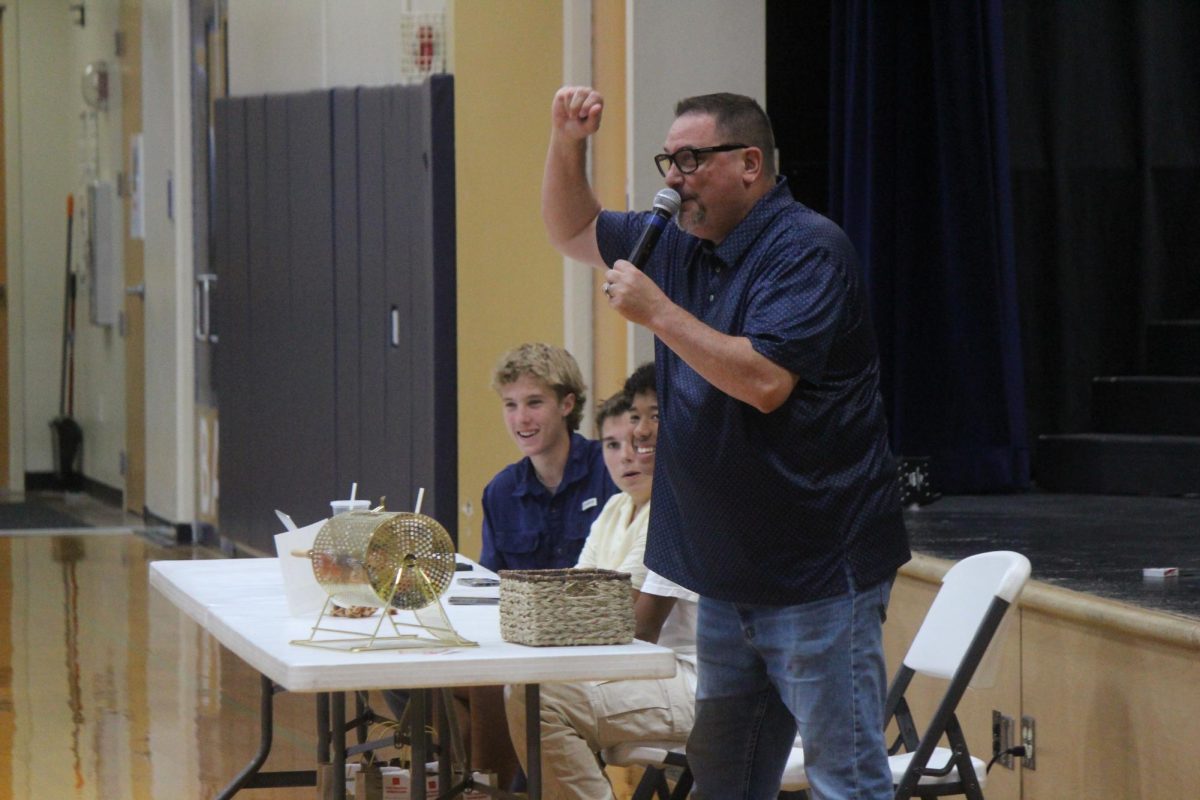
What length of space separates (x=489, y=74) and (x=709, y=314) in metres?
3.20

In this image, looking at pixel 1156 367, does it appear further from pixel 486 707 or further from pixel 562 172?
pixel 562 172

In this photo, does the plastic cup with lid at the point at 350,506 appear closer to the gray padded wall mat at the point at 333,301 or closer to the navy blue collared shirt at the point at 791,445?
the navy blue collared shirt at the point at 791,445

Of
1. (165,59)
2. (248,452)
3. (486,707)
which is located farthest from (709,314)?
(165,59)

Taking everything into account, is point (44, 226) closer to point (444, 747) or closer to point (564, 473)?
point (564, 473)

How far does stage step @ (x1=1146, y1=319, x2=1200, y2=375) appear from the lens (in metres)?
6.40

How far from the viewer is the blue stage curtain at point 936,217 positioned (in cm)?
566

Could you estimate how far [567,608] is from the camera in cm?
245

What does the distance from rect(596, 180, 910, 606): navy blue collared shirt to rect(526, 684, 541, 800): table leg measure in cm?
28

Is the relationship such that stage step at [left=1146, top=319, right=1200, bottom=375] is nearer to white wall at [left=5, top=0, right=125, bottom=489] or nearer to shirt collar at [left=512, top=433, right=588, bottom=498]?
shirt collar at [left=512, top=433, right=588, bottom=498]

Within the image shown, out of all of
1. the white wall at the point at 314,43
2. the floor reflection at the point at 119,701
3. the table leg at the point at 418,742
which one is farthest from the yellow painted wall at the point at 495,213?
the table leg at the point at 418,742

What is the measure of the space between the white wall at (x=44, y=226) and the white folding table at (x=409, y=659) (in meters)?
7.90

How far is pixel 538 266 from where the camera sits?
5559 millimetres

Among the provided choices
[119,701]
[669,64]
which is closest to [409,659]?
[669,64]

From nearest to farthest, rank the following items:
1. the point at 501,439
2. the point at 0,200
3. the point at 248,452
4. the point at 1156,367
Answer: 1. the point at 501,439
2. the point at 1156,367
3. the point at 248,452
4. the point at 0,200
